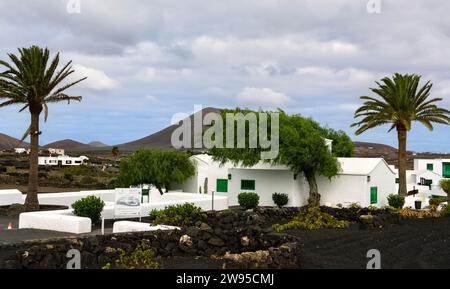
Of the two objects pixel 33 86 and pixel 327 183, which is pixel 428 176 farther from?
pixel 33 86

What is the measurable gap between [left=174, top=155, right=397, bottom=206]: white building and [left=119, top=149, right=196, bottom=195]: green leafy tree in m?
3.78

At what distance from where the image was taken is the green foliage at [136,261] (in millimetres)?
12000

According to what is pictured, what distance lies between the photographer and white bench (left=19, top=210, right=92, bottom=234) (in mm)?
19734

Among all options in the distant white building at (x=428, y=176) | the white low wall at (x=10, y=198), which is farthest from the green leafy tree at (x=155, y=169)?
the distant white building at (x=428, y=176)

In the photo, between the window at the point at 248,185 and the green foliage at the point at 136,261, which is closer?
the green foliage at the point at 136,261

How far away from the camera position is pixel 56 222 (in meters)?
20.2

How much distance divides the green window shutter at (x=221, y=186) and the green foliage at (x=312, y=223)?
17175mm

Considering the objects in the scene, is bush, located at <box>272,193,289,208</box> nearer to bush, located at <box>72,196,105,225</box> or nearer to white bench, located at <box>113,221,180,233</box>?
bush, located at <box>72,196,105,225</box>

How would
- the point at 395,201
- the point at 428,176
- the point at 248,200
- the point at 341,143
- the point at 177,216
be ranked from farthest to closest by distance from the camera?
1. the point at 428,176
2. the point at 341,143
3. the point at 395,201
4. the point at 248,200
5. the point at 177,216

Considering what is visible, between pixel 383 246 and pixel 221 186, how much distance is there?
24838mm

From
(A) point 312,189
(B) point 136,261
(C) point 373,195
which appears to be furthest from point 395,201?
(B) point 136,261

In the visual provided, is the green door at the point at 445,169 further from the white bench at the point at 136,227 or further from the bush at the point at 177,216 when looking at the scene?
the white bench at the point at 136,227

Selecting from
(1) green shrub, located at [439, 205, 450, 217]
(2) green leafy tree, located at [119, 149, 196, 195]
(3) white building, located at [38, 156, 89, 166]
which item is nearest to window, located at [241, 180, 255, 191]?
(2) green leafy tree, located at [119, 149, 196, 195]
